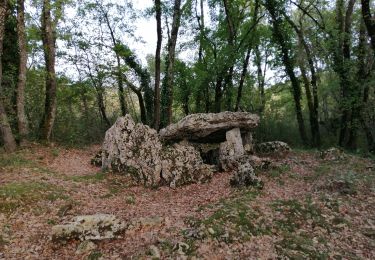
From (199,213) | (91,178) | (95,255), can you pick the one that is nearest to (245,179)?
(199,213)

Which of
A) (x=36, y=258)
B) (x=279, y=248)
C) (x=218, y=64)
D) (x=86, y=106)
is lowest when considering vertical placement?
(x=279, y=248)

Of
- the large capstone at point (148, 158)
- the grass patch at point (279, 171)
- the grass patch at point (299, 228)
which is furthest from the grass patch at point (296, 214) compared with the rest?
the large capstone at point (148, 158)

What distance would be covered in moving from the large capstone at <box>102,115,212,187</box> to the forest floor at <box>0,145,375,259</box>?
45cm

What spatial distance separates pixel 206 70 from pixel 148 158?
36.6ft

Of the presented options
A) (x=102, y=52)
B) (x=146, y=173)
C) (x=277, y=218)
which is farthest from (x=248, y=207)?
(x=102, y=52)

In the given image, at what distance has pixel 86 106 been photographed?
2106cm

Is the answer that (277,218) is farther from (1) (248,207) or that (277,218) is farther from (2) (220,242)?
(2) (220,242)

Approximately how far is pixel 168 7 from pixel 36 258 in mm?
14549

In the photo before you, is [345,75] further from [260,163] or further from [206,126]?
[206,126]

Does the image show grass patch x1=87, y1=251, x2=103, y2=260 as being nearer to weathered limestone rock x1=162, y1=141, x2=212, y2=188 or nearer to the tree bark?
weathered limestone rock x1=162, y1=141, x2=212, y2=188

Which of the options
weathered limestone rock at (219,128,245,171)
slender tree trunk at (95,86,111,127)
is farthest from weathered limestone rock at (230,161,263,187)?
slender tree trunk at (95,86,111,127)

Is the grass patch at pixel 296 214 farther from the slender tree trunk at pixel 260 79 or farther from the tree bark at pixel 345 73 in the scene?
the slender tree trunk at pixel 260 79

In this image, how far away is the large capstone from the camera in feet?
35.4

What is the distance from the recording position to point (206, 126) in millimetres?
12578
